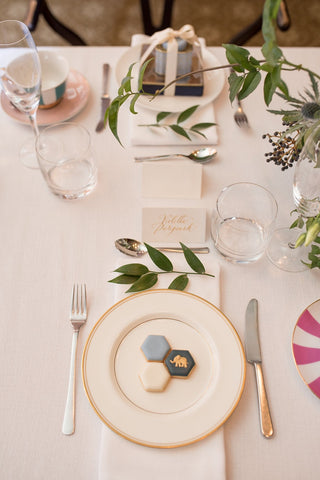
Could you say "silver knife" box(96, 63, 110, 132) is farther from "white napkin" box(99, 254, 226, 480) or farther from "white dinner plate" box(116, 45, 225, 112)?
"white napkin" box(99, 254, 226, 480)

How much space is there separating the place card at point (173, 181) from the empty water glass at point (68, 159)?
0.43ft

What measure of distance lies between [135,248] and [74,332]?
216 millimetres

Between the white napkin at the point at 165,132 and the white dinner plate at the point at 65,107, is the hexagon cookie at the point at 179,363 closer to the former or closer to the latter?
the white napkin at the point at 165,132

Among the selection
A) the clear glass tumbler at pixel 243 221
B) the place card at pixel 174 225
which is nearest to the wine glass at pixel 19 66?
the place card at pixel 174 225

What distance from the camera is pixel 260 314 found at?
0.86 meters

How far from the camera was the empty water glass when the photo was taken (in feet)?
3.34

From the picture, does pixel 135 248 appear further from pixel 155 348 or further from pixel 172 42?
pixel 172 42

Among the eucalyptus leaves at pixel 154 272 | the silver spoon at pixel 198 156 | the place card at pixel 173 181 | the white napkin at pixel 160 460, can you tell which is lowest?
the white napkin at pixel 160 460

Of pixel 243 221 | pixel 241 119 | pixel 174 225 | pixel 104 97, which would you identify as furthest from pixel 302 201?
pixel 104 97

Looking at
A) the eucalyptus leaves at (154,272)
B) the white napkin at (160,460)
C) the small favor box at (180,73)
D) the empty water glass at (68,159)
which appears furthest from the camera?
the small favor box at (180,73)

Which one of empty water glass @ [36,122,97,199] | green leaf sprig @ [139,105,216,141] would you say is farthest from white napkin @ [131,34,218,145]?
empty water glass @ [36,122,97,199]

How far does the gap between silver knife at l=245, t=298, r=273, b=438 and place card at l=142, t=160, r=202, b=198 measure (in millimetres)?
302

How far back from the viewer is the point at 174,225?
3.14 ft

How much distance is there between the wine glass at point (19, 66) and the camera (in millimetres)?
939
